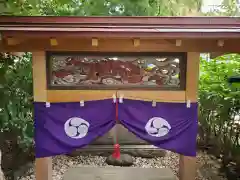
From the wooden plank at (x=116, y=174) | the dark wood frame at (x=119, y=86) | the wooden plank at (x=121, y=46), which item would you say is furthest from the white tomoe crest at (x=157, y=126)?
the wooden plank at (x=116, y=174)

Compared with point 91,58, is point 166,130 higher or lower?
lower

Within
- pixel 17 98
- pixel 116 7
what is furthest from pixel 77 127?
pixel 116 7

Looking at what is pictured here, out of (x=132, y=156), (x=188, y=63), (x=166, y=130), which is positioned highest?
(x=188, y=63)

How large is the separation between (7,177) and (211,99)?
533cm

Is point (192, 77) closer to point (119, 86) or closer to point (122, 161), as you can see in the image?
point (119, 86)

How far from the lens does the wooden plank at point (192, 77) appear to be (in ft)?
15.3

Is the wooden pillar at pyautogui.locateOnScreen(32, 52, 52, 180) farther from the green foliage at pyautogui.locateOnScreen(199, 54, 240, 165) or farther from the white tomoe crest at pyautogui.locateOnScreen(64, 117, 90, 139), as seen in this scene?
the green foliage at pyautogui.locateOnScreen(199, 54, 240, 165)

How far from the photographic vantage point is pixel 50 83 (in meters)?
4.76

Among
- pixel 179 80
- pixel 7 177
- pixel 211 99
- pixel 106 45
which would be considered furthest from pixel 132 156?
pixel 106 45

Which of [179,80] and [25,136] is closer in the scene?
[179,80]

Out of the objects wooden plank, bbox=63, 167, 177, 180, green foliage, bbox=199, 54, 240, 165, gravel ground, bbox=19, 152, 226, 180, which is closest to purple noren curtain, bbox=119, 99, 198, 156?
wooden plank, bbox=63, 167, 177, 180

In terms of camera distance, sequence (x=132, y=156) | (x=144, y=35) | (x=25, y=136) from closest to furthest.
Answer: (x=144, y=35) < (x=25, y=136) < (x=132, y=156)

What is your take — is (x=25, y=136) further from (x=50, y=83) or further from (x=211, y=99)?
(x=211, y=99)

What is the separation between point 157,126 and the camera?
4.72m
